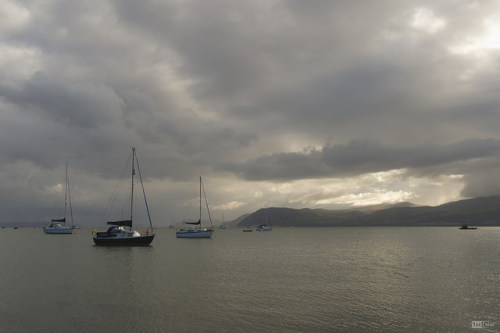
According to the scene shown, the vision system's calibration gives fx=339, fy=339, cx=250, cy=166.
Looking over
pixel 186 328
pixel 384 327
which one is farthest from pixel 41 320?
pixel 384 327

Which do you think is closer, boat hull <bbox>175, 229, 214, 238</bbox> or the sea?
the sea

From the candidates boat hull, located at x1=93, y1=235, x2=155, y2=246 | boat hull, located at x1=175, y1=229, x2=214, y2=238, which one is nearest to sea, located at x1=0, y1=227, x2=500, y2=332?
boat hull, located at x1=93, y1=235, x2=155, y2=246

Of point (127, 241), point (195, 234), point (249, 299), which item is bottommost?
point (195, 234)

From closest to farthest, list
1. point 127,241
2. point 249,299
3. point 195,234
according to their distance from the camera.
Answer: point 249,299 < point 127,241 < point 195,234

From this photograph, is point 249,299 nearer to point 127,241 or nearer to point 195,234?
point 127,241

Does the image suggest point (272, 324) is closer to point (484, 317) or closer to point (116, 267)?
point (484, 317)

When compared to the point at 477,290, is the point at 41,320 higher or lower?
higher

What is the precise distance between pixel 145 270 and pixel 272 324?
104 feet

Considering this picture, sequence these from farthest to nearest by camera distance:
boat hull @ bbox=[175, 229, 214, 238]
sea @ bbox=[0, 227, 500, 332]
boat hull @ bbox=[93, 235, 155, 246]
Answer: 1. boat hull @ bbox=[175, 229, 214, 238]
2. boat hull @ bbox=[93, 235, 155, 246]
3. sea @ bbox=[0, 227, 500, 332]

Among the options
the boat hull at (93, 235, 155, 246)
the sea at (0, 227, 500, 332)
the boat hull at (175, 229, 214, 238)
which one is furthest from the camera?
the boat hull at (175, 229, 214, 238)

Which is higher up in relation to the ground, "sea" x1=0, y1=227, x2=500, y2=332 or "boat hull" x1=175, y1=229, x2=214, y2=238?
"sea" x1=0, y1=227, x2=500, y2=332

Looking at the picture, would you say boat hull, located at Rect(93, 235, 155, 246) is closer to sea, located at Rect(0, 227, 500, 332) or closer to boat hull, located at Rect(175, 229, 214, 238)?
sea, located at Rect(0, 227, 500, 332)

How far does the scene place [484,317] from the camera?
26531 mm

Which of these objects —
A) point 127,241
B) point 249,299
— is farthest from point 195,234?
point 249,299
